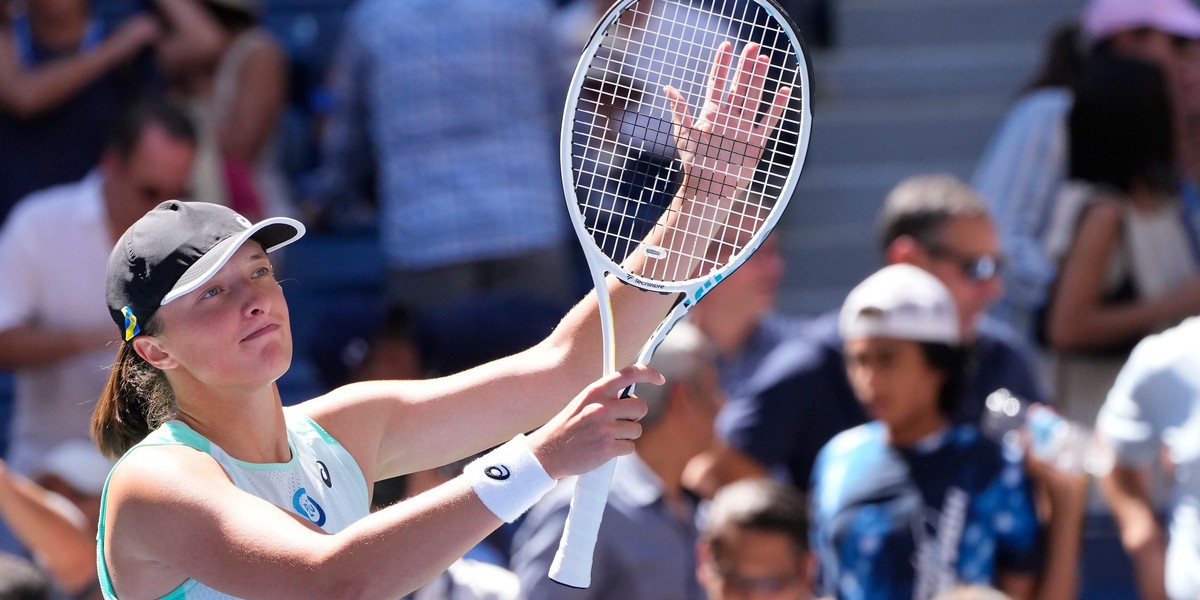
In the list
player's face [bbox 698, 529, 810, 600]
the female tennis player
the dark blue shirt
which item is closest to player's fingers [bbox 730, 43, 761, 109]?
the female tennis player

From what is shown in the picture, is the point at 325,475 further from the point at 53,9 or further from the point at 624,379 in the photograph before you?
the point at 53,9

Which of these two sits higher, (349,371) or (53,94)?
(53,94)

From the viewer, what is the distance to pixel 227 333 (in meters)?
2.18

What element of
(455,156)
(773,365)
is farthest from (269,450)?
(455,156)

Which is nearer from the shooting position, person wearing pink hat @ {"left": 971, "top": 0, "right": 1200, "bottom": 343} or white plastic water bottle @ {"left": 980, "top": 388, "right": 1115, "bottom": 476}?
white plastic water bottle @ {"left": 980, "top": 388, "right": 1115, "bottom": 476}

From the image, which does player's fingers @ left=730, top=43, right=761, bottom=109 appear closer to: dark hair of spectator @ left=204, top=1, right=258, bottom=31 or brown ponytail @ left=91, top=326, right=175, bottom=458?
brown ponytail @ left=91, top=326, right=175, bottom=458

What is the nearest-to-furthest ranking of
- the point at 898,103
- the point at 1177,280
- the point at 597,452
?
the point at 597,452
the point at 1177,280
the point at 898,103

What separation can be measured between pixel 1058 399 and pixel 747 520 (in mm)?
1599

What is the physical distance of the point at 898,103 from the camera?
6812 mm

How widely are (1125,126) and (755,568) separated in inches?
79.8

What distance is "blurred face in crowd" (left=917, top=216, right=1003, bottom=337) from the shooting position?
418 cm

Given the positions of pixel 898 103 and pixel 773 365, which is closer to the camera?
pixel 773 365

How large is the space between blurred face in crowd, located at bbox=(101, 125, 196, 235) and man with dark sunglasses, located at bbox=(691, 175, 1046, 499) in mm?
1754

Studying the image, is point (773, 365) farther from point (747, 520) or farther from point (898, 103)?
point (898, 103)
